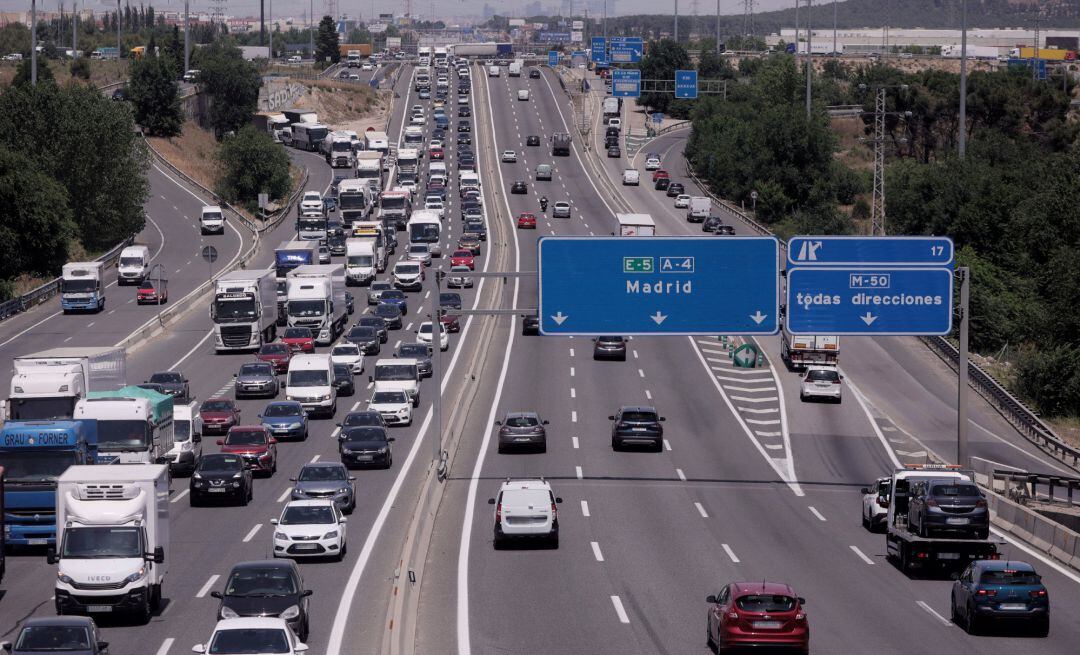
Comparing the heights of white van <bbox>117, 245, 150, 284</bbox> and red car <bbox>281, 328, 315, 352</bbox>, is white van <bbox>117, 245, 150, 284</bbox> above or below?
above

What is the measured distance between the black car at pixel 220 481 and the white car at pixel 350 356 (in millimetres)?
22949

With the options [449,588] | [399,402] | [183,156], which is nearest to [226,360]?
[399,402]

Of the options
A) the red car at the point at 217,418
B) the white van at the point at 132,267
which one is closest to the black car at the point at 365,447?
the red car at the point at 217,418

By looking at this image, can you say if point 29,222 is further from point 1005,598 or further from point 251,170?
point 1005,598

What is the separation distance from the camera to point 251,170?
4897 inches

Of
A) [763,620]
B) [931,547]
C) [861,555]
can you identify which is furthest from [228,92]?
[763,620]

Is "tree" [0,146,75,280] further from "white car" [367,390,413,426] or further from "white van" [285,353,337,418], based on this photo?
"white car" [367,390,413,426]

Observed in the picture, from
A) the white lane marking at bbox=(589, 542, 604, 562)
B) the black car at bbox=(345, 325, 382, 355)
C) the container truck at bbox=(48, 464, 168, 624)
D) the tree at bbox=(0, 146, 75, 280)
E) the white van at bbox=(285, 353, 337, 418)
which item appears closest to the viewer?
the container truck at bbox=(48, 464, 168, 624)

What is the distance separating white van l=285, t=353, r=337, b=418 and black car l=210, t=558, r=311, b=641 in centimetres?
2827

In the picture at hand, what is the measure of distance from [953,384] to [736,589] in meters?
45.5

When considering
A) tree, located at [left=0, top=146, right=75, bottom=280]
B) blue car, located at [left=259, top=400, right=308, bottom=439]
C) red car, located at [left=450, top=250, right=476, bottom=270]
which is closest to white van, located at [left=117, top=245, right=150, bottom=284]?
tree, located at [left=0, top=146, right=75, bottom=280]

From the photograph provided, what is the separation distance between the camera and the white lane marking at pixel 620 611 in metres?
26.4

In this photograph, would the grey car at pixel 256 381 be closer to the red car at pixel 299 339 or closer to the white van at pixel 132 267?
the red car at pixel 299 339

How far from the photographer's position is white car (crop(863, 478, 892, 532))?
3605 centimetres
